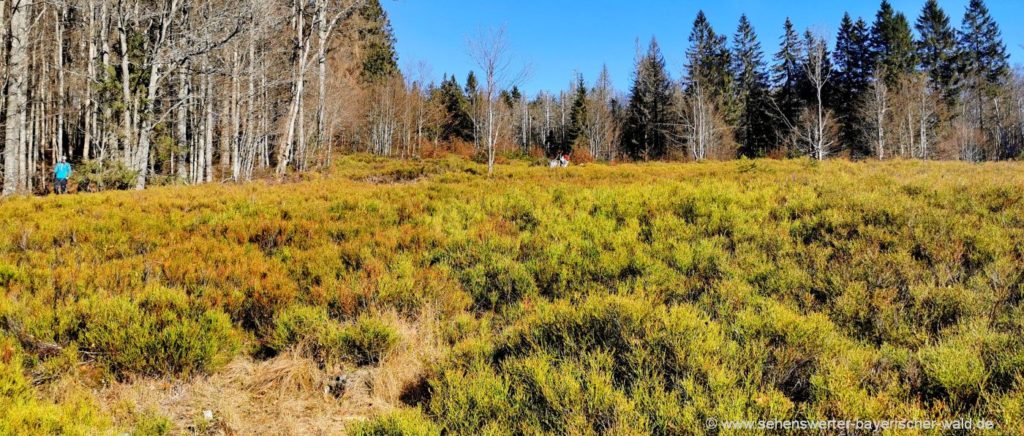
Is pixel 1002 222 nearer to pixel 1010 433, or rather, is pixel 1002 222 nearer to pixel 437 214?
pixel 1010 433

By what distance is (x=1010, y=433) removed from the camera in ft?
6.75

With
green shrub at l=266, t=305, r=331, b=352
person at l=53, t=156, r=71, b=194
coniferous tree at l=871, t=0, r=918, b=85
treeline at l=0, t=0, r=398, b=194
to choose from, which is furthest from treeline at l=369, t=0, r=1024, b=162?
green shrub at l=266, t=305, r=331, b=352

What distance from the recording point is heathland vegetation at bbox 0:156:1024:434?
8.56 ft

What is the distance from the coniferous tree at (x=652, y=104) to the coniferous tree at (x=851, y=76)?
49.0 feet

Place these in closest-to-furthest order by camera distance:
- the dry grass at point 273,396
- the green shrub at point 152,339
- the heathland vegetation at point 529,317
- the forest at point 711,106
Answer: the heathland vegetation at point 529,317
the dry grass at point 273,396
the green shrub at point 152,339
the forest at point 711,106

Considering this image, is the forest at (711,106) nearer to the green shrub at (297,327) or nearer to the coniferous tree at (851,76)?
the coniferous tree at (851,76)

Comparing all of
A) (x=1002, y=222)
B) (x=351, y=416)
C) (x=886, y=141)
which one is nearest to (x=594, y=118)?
(x=886, y=141)

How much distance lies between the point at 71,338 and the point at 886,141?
147 feet

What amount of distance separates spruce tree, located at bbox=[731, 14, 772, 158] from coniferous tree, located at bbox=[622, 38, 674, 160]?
710 centimetres

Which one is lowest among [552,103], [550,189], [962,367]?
[962,367]

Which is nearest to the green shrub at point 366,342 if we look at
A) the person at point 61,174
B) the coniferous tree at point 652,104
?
the person at point 61,174

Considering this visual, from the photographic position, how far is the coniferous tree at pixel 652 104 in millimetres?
43688

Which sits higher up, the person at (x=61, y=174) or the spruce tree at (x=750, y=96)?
the spruce tree at (x=750, y=96)

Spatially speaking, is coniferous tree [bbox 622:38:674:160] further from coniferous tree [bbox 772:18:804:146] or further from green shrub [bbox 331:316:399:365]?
green shrub [bbox 331:316:399:365]
